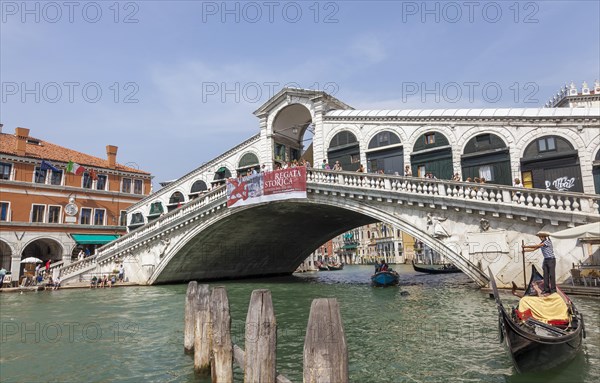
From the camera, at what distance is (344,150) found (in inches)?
829

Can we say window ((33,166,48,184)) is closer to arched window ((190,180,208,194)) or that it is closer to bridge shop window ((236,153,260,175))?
arched window ((190,180,208,194))

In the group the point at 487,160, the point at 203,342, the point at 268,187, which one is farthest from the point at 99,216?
the point at 203,342

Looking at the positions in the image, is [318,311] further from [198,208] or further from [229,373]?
[198,208]

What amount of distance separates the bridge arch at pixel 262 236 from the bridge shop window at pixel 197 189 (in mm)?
4688

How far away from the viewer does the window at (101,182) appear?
3064 cm

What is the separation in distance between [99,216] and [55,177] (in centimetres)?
421

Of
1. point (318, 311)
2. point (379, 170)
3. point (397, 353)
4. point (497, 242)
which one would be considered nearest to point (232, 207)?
point (379, 170)

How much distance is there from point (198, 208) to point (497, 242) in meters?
14.3

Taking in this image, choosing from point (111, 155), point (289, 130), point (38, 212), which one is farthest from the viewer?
point (111, 155)

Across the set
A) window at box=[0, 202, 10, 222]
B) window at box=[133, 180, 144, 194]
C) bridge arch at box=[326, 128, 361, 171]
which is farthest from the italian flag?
bridge arch at box=[326, 128, 361, 171]

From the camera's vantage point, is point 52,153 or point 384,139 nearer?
point 384,139

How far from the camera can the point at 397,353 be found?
722 centimetres

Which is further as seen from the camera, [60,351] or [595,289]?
[595,289]

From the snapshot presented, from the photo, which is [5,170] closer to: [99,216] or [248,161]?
[99,216]
